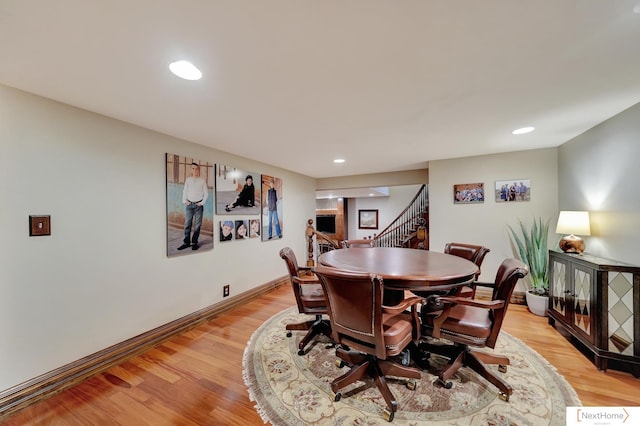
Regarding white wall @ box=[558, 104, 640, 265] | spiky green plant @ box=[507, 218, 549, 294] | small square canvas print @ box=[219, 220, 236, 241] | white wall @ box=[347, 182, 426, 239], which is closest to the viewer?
white wall @ box=[558, 104, 640, 265]

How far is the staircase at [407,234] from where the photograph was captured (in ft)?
16.7

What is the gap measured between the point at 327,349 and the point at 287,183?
309 cm

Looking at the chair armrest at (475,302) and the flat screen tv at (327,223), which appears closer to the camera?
the chair armrest at (475,302)

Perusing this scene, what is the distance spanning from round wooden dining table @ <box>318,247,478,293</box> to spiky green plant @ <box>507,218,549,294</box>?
1605mm

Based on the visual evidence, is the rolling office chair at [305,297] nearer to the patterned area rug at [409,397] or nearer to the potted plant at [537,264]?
the patterned area rug at [409,397]

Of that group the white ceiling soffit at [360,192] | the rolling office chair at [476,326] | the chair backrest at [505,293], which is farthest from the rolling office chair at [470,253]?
the white ceiling soffit at [360,192]

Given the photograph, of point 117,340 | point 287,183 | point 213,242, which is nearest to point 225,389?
point 117,340

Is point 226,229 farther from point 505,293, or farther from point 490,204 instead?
point 490,204

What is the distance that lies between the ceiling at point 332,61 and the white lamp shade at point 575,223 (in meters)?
0.93

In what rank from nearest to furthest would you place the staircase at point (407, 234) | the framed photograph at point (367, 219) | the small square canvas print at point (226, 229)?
1. the small square canvas print at point (226, 229)
2. the staircase at point (407, 234)
3. the framed photograph at point (367, 219)

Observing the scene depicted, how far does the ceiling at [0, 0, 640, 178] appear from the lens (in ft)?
3.38

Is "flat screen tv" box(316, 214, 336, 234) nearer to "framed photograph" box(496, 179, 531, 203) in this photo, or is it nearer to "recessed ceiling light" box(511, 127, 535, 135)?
"framed photograph" box(496, 179, 531, 203)

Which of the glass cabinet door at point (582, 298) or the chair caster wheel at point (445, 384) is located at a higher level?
the glass cabinet door at point (582, 298)

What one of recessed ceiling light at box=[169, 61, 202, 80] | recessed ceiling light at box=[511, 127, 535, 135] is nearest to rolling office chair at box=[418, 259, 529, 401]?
recessed ceiling light at box=[511, 127, 535, 135]
